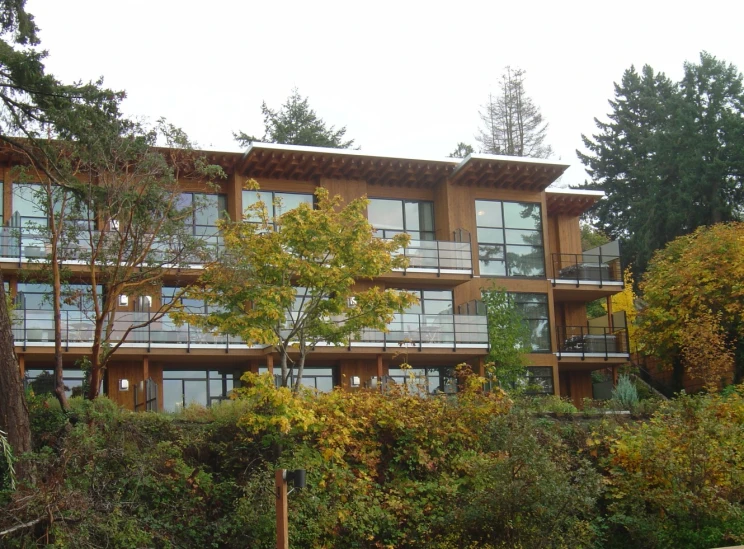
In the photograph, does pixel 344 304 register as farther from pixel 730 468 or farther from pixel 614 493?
pixel 730 468

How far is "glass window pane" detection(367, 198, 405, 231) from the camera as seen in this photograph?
32344mm

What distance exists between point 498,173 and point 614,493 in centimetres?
1659

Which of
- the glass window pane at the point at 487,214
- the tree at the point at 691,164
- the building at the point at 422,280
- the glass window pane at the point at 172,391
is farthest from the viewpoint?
the tree at the point at 691,164

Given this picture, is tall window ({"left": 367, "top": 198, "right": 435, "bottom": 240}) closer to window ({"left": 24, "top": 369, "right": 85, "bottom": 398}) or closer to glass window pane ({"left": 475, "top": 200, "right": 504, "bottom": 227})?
glass window pane ({"left": 475, "top": 200, "right": 504, "bottom": 227})

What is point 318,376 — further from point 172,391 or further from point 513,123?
point 513,123

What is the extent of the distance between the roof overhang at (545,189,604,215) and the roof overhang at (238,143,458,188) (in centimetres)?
450

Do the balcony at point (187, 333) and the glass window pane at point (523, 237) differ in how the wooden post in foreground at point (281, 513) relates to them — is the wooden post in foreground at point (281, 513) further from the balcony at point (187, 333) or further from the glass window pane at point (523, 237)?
the glass window pane at point (523, 237)

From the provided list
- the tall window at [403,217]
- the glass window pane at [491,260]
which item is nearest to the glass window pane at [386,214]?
the tall window at [403,217]

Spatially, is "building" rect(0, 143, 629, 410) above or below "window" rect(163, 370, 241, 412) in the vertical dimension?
above

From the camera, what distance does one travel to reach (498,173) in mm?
32938

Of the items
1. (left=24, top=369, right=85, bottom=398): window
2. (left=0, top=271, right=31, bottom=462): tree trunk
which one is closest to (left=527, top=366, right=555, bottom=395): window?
(left=24, top=369, right=85, bottom=398): window

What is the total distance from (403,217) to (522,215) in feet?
14.0

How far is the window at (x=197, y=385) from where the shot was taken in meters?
29.7

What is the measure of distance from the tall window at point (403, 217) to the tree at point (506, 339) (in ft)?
10.6
